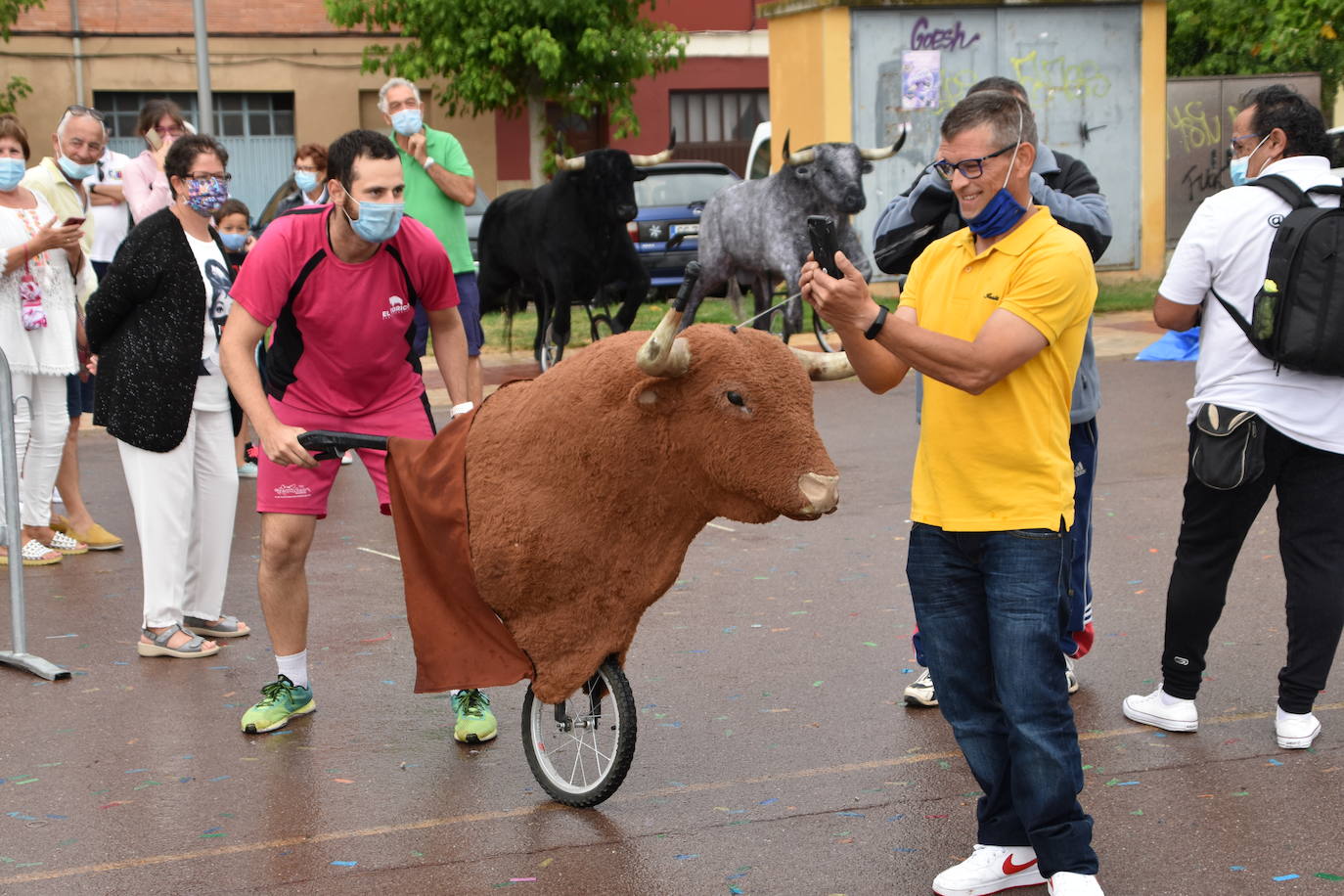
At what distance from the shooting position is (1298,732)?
5004 mm

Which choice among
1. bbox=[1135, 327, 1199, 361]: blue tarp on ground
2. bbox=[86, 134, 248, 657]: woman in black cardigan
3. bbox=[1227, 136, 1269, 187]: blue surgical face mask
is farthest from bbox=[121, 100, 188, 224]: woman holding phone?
bbox=[1135, 327, 1199, 361]: blue tarp on ground

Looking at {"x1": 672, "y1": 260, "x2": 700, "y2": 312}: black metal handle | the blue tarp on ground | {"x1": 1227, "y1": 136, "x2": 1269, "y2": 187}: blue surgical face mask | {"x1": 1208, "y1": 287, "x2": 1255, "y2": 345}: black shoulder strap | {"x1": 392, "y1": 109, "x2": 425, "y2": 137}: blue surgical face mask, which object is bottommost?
the blue tarp on ground

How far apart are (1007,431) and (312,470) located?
2.44 m

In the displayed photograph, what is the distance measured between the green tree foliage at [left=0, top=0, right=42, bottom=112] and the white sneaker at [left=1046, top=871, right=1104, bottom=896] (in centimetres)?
2436

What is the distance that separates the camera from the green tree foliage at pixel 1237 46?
21.4 metres

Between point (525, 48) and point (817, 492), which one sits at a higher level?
point (525, 48)

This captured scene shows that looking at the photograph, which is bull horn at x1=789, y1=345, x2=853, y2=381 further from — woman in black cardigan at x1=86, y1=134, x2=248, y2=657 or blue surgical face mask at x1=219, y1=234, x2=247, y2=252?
blue surgical face mask at x1=219, y1=234, x2=247, y2=252

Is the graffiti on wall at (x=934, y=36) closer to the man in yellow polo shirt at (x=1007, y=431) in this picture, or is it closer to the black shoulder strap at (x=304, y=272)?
the black shoulder strap at (x=304, y=272)

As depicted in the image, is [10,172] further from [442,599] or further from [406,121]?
[442,599]

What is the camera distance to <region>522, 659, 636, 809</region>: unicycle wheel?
4.58m

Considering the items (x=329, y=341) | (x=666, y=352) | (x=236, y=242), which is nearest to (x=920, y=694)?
(x=666, y=352)

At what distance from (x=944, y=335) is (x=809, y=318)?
13.0m

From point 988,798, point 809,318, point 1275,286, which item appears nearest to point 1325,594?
point 1275,286

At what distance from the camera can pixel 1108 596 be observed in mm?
6902
